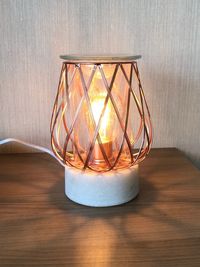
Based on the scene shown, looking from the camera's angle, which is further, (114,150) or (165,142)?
(165,142)

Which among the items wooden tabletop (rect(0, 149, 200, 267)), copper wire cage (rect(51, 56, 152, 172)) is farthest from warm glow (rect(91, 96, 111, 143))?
wooden tabletop (rect(0, 149, 200, 267))

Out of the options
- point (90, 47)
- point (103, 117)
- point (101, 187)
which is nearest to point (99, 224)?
point (101, 187)

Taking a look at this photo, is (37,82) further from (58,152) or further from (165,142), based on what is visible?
(165,142)

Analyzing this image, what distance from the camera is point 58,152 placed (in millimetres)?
616

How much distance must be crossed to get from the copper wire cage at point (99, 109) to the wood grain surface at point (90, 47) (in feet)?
0.56

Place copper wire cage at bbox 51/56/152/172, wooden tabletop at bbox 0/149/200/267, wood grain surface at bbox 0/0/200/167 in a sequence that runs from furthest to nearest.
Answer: wood grain surface at bbox 0/0/200/167 → copper wire cage at bbox 51/56/152/172 → wooden tabletop at bbox 0/149/200/267

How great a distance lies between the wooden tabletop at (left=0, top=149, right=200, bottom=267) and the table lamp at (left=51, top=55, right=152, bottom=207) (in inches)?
1.0

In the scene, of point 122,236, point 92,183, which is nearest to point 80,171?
point 92,183

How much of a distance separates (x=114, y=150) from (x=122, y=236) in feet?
0.57

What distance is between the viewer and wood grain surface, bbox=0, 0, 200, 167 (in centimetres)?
68

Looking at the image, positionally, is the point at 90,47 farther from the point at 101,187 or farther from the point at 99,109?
the point at 101,187

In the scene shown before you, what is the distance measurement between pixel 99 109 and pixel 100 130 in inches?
1.5

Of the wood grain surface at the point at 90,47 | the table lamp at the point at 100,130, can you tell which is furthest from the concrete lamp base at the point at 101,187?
the wood grain surface at the point at 90,47

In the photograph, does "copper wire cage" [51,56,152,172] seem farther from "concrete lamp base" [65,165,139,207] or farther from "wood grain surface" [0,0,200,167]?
"wood grain surface" [0,0,200,167]
